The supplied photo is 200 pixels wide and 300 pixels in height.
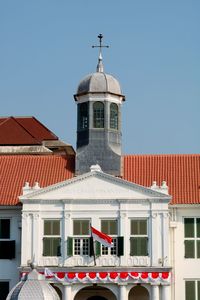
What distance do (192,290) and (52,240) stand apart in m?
7.79

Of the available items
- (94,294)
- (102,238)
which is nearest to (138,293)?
(94,294)

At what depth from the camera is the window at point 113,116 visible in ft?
182

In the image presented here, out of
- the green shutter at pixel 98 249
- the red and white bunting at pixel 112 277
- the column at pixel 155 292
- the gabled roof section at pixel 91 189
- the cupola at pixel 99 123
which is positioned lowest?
the column at pixel 155 292

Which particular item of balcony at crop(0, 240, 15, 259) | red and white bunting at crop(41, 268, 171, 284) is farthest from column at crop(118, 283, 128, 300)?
balcony at crop(0, 240, 15, 259)

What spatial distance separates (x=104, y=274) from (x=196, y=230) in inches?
225

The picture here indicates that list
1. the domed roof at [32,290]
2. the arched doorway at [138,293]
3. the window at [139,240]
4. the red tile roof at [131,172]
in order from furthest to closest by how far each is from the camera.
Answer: the red tile roof at [131,172] → the arched doorway at [138,293] → the window at [139,240] → the domed roof at [32,290]

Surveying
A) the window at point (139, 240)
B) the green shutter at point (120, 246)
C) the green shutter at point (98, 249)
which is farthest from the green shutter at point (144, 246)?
the green shutter at point (98, 249)

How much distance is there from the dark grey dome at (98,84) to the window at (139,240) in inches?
323

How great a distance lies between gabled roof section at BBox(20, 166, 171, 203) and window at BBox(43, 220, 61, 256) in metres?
1.52

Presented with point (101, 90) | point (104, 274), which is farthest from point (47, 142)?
point (104, 274)

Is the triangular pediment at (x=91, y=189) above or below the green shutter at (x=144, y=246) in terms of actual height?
above

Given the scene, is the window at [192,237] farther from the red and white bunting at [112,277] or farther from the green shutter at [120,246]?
the green shutter at [120,246]

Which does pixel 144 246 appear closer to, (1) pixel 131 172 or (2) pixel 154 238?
(2) pixel 154 238

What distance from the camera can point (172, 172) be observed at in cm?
5547
